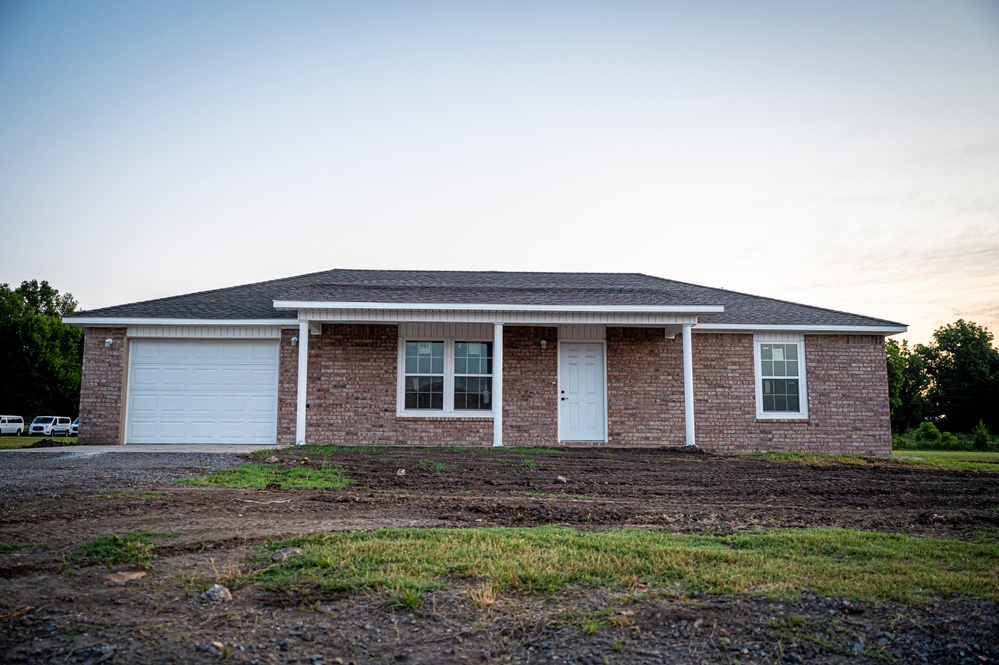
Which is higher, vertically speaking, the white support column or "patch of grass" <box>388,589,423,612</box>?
the white support column

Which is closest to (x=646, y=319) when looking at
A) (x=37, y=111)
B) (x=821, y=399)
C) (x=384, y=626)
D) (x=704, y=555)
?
(x=821, y=399)

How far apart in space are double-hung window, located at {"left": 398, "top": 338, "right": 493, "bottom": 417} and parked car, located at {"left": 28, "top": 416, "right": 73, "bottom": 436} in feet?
87.2

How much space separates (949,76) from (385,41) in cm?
1098

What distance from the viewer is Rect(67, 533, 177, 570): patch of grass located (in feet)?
13.0

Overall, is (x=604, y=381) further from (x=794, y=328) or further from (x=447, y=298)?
(x=794, y=328)

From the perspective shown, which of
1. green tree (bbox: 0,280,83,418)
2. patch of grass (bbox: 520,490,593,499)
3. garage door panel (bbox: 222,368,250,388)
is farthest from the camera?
green tree (bbox: 0,280,83,418)

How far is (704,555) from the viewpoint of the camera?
14.4ft

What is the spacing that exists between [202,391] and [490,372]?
6027 millimetres

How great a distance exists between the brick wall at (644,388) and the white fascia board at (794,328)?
78cm

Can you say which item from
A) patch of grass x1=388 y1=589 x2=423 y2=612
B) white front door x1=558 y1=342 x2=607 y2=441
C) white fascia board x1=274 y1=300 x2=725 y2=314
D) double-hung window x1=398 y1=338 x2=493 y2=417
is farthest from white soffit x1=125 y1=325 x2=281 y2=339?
patch of grass x1=388 y1=589 x2=423 y2=612

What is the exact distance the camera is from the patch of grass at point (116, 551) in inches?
156

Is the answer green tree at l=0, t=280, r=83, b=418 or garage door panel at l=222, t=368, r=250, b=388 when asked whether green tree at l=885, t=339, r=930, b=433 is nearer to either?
garage door panel at l=222, t=368, r=250, b=388

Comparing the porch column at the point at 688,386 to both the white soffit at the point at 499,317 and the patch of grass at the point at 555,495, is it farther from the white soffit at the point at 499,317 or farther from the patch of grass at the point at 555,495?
the patch of grass at the point at 555,495

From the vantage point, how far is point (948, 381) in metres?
35.4
